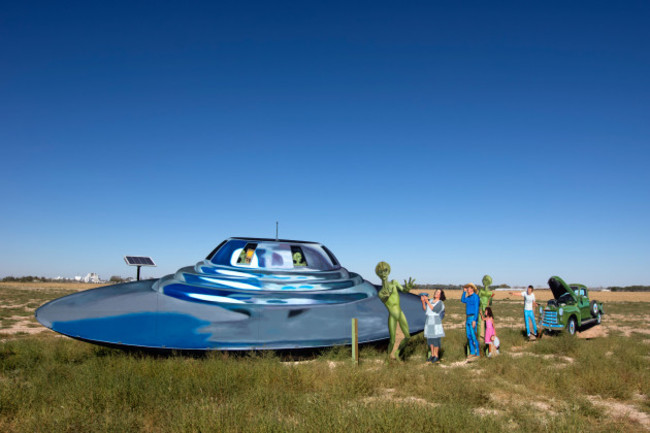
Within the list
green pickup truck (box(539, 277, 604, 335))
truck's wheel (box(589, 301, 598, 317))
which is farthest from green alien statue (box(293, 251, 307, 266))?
truck's wheel (box(589, 301, 598, 317))

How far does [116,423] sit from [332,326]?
189 inches

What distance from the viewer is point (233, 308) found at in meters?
8.32

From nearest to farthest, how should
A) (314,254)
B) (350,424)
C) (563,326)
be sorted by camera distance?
(350,424)
(314,254)
(563,326)

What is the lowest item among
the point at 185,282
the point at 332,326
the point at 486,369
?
the point at 486,369

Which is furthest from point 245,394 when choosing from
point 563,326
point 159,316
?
point 563,326

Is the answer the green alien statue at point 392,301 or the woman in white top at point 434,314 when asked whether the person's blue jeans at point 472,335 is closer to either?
the woman in white top at point 434,314

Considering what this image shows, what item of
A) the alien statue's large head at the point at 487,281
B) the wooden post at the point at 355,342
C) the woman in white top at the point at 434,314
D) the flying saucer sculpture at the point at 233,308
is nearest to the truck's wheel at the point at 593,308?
the alien statue's large head at the point at 487,281

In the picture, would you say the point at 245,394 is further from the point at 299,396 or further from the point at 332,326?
the point at 332,326

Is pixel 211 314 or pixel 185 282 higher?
pixel 185 282

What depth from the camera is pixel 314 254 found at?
10.2m

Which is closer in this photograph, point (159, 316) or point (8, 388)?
point (8, 388)

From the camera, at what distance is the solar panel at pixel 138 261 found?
17.2 metres

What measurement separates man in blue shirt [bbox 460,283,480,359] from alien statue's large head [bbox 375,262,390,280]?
2.39 meters

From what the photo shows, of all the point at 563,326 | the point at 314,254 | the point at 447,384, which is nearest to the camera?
the point at 447,384
